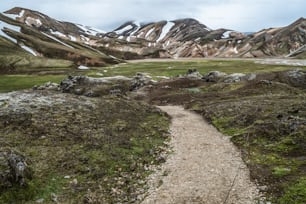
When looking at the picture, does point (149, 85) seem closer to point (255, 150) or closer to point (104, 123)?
point (104, 123)

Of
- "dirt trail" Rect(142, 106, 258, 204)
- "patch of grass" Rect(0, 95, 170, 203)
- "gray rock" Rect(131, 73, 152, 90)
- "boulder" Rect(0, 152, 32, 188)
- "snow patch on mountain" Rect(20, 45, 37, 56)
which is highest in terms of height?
"boulder" Rect(0, 152, 32, 188)

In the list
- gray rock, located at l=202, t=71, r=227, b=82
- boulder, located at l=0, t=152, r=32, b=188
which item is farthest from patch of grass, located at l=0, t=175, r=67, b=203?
gray rock, located at l=202, t=71, r=227, b=82

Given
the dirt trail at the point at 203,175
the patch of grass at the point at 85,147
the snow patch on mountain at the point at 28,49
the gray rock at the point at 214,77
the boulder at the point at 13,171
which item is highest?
the boulder at the point at 13,171

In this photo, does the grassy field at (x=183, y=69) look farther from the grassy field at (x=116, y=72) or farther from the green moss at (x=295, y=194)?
the green moss at (x=295, y=194)

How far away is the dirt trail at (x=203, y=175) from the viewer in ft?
62.7

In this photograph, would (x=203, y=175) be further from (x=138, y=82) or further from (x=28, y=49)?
(x=28, y=49)

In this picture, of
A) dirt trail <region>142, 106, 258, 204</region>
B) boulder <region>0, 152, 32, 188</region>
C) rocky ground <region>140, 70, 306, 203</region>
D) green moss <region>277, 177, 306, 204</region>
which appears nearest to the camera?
green moss <region>277, 177, 306, 204</region>

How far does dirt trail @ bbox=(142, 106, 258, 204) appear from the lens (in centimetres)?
1912

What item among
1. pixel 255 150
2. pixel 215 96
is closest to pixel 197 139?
pixel 255 150

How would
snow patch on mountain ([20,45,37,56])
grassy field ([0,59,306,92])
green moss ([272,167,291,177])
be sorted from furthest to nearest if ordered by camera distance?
1. snow patch on mountain ([20,45,37,56])
2. grassy field ([0,59,306,92])
3. green moss ([272,167,291,177])

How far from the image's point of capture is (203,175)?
2209cm

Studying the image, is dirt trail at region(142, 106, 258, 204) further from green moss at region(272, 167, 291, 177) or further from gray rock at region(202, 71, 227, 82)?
gray rock at region(202, 71, 227, 82)

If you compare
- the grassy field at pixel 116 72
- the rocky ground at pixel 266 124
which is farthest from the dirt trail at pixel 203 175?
the grassy field at pixel 116 72

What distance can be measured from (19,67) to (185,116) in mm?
120545
